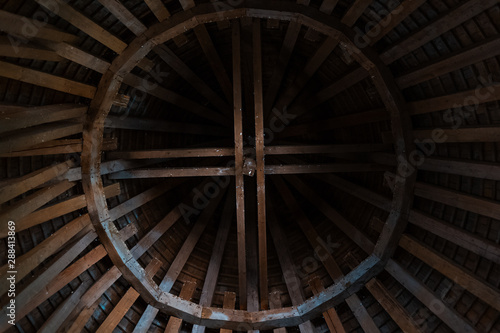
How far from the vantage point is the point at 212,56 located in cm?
789

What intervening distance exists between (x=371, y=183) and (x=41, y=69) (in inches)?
235

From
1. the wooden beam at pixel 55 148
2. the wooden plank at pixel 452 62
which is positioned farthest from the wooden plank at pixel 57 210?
the wooden plank at pixel 452 62

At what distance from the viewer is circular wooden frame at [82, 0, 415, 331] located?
6.41m

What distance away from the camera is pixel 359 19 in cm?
654

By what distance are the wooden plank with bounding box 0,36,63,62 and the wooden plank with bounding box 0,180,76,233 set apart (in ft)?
5.77

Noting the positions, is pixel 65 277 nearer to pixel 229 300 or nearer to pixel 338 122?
pixel 229 300

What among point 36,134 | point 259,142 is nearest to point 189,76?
point 259,142

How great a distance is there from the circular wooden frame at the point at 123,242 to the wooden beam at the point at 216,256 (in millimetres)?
361

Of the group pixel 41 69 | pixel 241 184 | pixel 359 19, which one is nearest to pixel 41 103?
pixel 41 69

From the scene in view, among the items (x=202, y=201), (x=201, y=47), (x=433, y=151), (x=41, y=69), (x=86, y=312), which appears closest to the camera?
(x=41, y=69)

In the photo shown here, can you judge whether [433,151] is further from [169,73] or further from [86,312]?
[86,312]

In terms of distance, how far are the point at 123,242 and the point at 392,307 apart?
4461 millimetres

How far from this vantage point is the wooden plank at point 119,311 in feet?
22.2

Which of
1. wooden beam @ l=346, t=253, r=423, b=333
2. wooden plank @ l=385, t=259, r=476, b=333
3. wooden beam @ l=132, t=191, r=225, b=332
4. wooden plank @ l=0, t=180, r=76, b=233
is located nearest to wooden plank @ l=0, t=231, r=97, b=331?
wooden plank @ l=0, t=180, r=76, b=233
